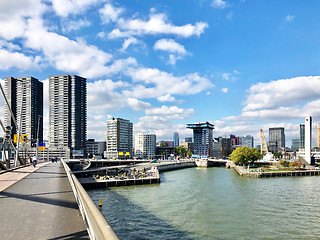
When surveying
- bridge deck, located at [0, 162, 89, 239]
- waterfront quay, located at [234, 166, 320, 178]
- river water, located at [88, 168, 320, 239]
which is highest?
bridge deck, located at [0, 162, 89, 239]

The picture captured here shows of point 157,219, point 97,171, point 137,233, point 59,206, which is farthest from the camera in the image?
point 97,171

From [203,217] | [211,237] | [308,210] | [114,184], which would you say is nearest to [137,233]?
[211,237]

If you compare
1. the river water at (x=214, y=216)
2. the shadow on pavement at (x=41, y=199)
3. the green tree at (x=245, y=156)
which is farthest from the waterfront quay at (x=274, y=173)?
the shadow on pavement at (x=41, y=199)

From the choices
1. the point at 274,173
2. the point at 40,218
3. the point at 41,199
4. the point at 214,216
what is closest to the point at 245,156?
the point at 274,173

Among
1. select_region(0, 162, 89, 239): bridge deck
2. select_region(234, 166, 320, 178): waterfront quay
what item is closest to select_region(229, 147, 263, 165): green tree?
select_region(234, 166, 320, 178): waterfront quay

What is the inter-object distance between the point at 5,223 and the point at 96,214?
575 cm

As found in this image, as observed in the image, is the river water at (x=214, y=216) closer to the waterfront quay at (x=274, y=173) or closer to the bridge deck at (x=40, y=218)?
the bridge deck at (x=40, y=218)

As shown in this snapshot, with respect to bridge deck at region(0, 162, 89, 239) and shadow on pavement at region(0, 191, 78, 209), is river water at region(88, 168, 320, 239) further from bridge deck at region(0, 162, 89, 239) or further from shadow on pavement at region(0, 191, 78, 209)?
bridge deck at region(0, 162, 89, 239)

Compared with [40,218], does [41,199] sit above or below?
below

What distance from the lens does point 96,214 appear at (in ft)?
15.5

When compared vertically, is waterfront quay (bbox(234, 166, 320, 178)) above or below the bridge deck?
below

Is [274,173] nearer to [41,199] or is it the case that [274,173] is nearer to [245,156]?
[245,156]

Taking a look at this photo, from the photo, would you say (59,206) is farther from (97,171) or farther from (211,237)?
(97,171)

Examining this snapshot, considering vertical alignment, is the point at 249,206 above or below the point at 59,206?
below
